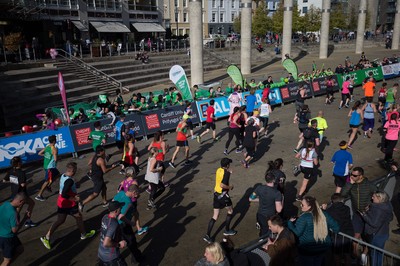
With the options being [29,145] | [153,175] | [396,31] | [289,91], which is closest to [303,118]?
[153,175]

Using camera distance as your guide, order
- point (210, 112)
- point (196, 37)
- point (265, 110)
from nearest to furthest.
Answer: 1. point (210, 112)
2. point (265, 110)
3. point (196, 37)

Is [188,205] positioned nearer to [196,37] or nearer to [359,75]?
[196,37]

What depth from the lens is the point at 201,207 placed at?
361 inches

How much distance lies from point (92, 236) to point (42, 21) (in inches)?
1137

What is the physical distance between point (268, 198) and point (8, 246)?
4702mm

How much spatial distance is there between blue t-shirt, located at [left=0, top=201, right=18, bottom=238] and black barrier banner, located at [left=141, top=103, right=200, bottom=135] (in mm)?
9678

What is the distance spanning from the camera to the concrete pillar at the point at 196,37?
24.9m

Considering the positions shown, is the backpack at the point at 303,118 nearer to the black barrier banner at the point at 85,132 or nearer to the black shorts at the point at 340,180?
the black shorts at the point at 340,180

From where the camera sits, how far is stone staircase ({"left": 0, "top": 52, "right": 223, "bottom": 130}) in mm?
18734

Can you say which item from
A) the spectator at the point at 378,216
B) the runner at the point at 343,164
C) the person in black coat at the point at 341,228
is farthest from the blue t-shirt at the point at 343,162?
the person in black coat at the point at 341,228

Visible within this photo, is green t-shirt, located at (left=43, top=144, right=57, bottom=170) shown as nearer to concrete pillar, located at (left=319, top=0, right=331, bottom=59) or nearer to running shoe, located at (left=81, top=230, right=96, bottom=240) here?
running shoe, located at (left=81, top=230, right=96, bottom=240)

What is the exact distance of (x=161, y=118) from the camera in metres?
16.0

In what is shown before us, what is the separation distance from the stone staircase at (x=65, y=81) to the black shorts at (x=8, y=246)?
12846 mm

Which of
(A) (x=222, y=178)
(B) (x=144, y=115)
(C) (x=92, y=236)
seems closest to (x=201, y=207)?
(A) (x=222, y=178)
